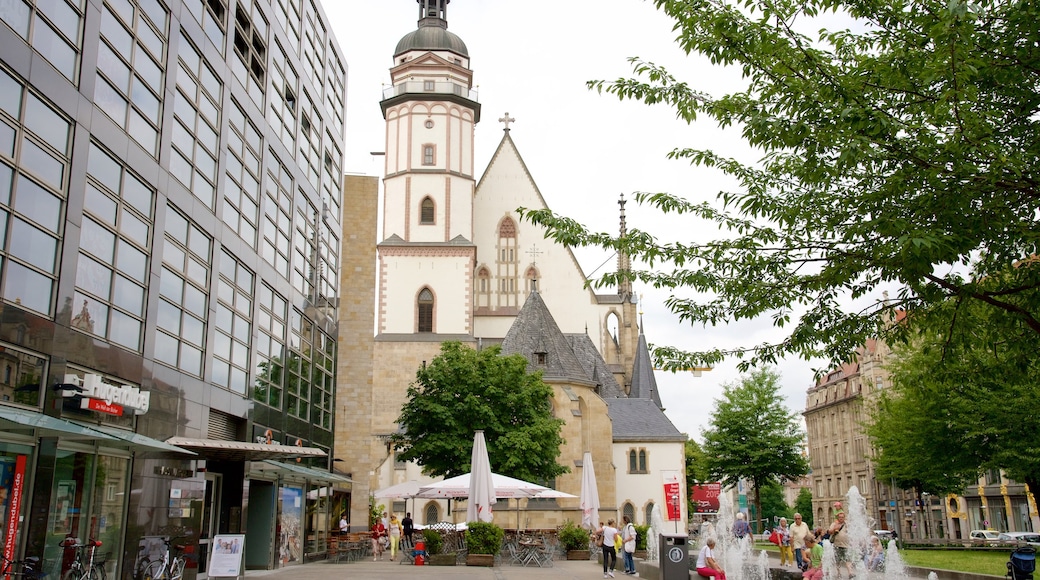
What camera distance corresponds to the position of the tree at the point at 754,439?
56.0 meters

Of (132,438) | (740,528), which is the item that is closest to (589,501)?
(740,528)

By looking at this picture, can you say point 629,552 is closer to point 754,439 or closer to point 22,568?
point 22,568

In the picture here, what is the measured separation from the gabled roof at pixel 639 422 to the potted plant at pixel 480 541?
89.5ft

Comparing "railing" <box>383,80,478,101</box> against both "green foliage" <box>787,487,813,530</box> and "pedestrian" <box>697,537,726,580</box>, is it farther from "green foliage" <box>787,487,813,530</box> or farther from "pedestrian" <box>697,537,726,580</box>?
"green foliage" <box>787,487,813,530</box>

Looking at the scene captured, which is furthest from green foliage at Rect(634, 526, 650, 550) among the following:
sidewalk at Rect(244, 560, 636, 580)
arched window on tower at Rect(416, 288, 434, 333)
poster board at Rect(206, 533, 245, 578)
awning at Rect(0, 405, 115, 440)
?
arched window on tower at Rect(416, 288, 434, 333)

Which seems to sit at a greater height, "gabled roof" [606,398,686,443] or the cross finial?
the cross finial

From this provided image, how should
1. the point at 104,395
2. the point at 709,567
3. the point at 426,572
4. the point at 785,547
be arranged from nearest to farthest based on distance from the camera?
the point at 104,395 < the point at 709,567 < the point at 426,572 < the point at 785,547

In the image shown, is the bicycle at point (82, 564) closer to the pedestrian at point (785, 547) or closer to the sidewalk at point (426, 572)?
the sidewalk at point (426, 572)

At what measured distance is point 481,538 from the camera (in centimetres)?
2606

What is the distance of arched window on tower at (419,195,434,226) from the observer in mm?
58394

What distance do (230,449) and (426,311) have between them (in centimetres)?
4072

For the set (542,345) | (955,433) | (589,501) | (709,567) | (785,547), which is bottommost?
(709,567)

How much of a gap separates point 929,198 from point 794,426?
51139 millimetres

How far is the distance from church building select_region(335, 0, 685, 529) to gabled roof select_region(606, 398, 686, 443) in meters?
0.13
